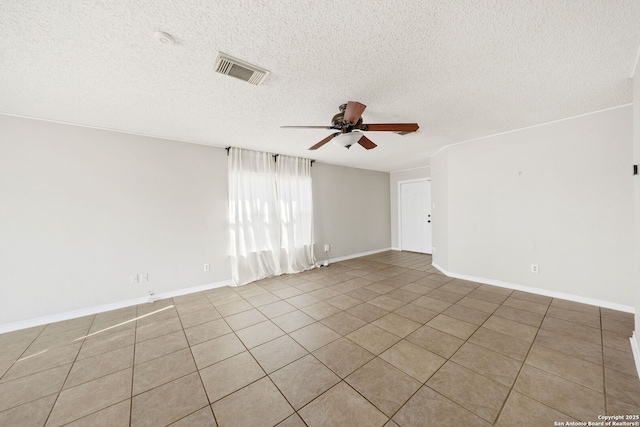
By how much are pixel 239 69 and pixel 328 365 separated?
8.67 feet

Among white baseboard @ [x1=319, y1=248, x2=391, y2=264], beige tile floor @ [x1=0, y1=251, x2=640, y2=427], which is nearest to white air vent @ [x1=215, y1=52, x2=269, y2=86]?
beige tile floor @ [x1=0, y1=251, x2=640, y2=427]

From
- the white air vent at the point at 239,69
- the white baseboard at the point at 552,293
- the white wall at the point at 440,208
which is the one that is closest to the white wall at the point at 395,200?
the white wall at the point at 440,208

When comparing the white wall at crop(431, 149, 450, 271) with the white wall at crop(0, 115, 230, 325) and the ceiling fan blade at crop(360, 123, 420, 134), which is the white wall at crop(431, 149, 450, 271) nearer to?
the ceiling fan blade at crop(360, 123, 420, 134)

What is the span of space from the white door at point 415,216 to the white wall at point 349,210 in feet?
1.59

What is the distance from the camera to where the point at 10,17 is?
129 centimetres

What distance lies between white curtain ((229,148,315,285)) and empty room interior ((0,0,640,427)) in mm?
48

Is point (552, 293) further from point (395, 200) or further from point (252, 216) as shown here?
point (252, 216)

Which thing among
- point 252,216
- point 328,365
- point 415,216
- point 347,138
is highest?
point 347,138

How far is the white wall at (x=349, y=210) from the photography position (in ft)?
17.5

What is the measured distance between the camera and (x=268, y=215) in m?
4.38

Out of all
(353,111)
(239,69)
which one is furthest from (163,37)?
(353,111)

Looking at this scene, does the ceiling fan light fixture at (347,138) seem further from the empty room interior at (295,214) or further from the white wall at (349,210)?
the white wall at (349,210)

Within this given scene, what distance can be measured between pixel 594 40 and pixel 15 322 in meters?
6.27

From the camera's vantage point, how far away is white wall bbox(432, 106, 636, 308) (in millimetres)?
2664
